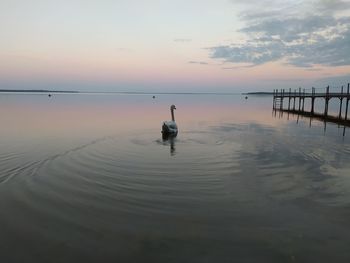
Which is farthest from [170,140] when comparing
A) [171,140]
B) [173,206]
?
[173,206]

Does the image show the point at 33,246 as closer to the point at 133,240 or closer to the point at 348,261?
the point at 133,240

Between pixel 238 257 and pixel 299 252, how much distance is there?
4.52ft

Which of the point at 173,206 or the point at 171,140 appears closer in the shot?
the point at 173,206

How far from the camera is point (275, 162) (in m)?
15.3

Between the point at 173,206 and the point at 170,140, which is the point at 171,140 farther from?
the point at 173,206

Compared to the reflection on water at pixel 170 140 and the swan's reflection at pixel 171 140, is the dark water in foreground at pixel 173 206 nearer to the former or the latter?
the swan's reflection at pixel 171 140

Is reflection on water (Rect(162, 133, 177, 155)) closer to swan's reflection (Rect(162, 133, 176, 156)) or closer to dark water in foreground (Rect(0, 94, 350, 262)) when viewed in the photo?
swan's reflection (Rect(162, 133, 176, 156))

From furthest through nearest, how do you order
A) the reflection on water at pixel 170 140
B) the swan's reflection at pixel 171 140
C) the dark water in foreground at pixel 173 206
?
the reflection on water at pixel 170 140 → the swan's reflection at pixel 171 140 → the dark water in foreground at pixel 173 206

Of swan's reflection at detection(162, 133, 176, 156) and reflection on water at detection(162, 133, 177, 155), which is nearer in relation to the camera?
swan's reflection at detection(162, 133, 176, 156)

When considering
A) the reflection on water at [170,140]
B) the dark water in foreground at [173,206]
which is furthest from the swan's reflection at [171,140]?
the dark water in foreground at [173,206]

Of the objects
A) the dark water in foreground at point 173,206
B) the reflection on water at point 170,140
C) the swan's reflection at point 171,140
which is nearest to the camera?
the dark water in foreground at point 173,206

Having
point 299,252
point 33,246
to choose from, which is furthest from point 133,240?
point 299,252

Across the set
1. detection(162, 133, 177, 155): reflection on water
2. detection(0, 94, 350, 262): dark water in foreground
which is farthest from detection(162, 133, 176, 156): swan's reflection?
detection(0, 94, 350, 262): dark water in foreground

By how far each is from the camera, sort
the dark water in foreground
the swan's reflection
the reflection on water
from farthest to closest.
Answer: the reflection on water, the swan's reflection, the dark water in foreground
